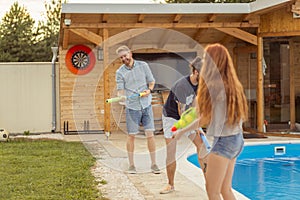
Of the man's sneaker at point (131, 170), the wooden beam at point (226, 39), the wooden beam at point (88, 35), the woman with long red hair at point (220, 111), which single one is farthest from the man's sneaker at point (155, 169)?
the wooden beam at point (226, 39)

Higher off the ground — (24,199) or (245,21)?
(245,21)

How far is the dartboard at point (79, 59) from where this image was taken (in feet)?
33.1

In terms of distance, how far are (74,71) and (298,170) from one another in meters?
5.24

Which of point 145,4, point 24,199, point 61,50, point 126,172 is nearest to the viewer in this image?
point 24,199

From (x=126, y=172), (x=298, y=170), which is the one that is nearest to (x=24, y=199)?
Answer: (x=126, y=172)

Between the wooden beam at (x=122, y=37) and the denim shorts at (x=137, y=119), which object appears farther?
the wooden beam at (x=122, y=37)

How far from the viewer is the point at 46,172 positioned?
17.7 ft

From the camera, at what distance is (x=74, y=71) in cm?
1013

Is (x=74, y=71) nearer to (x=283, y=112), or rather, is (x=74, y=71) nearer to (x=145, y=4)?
(x=145, y=4)

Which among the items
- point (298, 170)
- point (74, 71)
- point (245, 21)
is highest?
point (245, 21)

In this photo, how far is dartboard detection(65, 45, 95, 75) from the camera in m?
10.1

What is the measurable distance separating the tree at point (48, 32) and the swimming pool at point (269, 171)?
19583mm

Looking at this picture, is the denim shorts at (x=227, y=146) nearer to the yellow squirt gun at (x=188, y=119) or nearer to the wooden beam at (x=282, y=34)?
the yellow squirt gun at (x=188, y=119)

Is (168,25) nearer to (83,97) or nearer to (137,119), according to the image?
(83,97)
